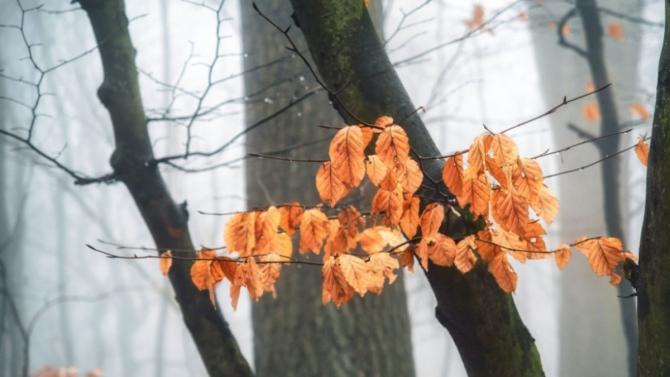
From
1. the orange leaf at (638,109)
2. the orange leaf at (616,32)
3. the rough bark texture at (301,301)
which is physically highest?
the orange leaf at (616,32)

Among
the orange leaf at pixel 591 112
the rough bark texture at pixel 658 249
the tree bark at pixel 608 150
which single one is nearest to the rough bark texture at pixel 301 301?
the rough bark texture at pixel 658 249

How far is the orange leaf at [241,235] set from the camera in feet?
4.03

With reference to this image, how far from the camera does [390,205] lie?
109 cm

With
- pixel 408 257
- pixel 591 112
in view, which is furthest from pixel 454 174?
pixel 591 112

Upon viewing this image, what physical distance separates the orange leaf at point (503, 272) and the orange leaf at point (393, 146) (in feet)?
1.00

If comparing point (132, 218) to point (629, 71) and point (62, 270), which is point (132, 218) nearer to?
point (62, 270)

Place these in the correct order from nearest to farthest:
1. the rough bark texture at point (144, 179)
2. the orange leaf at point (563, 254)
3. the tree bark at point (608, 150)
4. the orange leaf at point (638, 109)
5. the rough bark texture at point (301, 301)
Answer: the orange leaf at point (563, 254)
the rough bark texture at point (144, 179)
the rough bark texture at point (301, 301)
the tree bark at point (608, 150)
the orange leaf at point (638, 109)

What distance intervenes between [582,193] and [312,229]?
19.2 feet

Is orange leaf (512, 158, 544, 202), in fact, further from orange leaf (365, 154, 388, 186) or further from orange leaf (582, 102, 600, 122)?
orange leaf (582, 102, 600, 122)

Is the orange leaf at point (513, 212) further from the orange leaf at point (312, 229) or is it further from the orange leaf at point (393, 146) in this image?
the orange leaf at point (312, 229)

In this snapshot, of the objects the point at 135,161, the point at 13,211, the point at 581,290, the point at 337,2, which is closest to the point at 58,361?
the point at 13,211

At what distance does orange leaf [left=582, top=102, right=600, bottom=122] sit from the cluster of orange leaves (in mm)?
5443

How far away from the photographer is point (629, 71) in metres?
6.12

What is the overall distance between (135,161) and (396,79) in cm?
99
